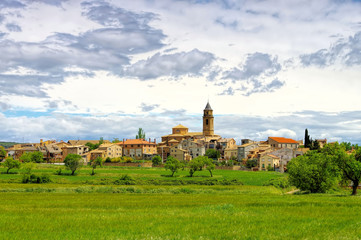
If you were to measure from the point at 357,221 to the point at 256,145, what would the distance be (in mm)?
162624

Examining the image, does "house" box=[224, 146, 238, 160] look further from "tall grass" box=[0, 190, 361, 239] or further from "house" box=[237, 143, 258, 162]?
"tall grass" box=[0, 190, 361, 239]

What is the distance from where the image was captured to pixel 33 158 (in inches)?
5910

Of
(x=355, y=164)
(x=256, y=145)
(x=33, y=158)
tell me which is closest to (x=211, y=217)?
(x=355, y=164)

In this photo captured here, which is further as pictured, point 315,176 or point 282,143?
point 282,143

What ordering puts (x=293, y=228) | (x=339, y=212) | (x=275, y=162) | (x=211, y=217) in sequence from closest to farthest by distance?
1. (x=293, y=228)
2. (x=211, y=217)
3. (x=339, y=212)
4. (x=275, y=162)

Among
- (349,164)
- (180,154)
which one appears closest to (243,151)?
(180,154)

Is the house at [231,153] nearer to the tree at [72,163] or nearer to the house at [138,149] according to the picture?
the house at [138,149]

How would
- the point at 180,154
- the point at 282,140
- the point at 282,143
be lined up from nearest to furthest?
the point at 180,154
the point at 282,143
the point at 282,140

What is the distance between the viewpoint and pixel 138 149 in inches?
7687

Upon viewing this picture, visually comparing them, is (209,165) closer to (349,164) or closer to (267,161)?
(267,161)

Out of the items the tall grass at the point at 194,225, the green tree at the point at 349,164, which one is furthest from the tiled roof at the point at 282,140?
the tall grass at the point at 194,225

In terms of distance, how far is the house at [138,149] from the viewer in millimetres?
194000

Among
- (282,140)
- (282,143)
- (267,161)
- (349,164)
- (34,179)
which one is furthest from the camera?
(282,140)

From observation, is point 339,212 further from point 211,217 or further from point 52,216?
point 52,216
